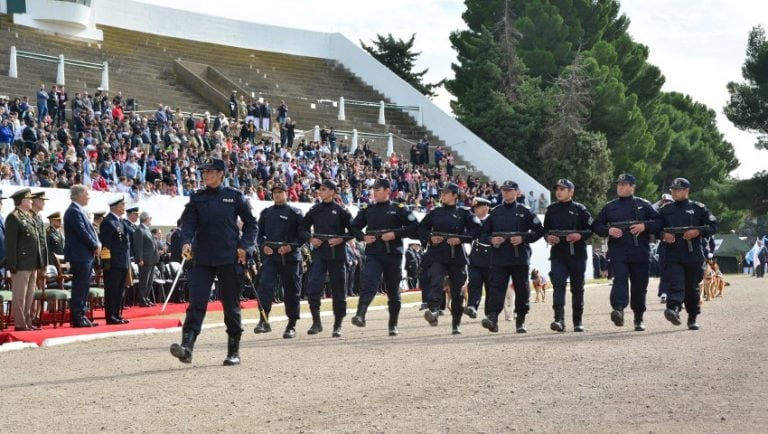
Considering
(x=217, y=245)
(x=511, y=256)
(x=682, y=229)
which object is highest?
(x=682, y=229)

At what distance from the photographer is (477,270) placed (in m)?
18.8

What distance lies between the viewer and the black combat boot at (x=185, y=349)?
12.3 meters

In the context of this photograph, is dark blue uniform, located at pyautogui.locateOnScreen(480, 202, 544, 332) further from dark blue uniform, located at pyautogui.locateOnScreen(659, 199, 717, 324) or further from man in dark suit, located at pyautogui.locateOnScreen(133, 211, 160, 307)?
man in dark suit, located at pyautogui.locateOnScreen(133, 211, 160, 307)

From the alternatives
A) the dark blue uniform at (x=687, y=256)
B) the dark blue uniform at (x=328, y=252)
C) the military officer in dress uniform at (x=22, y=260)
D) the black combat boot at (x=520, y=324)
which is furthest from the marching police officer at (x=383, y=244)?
the military officer in dress uniform at (x=22, y=260)

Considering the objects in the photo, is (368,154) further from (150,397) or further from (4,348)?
(150,397)

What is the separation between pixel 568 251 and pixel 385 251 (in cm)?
262

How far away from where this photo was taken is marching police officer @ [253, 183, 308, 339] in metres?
17.4

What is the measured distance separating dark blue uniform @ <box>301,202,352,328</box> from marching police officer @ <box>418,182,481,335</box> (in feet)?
3.88

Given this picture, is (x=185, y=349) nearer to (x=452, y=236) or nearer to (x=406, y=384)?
(x=406, y=384)

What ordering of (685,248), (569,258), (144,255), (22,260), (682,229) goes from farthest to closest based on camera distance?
1. (144,255)
2. (685,248)
3. (682,229)
4. (569,258)
5. (22,260)

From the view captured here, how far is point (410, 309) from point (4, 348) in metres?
12.2

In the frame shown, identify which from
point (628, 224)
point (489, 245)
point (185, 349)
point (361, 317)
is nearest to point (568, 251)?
point (628, 224)

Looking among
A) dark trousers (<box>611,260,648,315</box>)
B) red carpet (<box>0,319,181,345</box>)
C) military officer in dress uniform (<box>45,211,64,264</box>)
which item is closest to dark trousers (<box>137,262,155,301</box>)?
military officer in dress uniform (<box>45,211,64,264</box>)

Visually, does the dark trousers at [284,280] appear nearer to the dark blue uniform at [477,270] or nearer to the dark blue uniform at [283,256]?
the dark blue uniform at [283,256]
